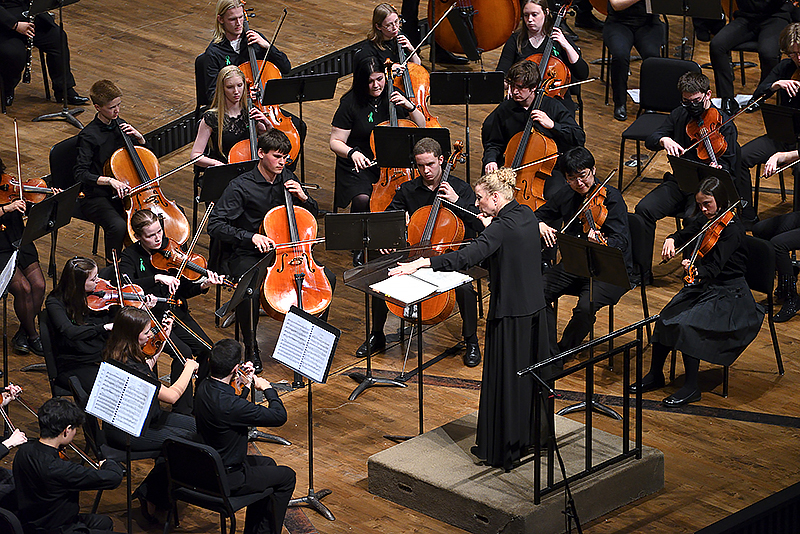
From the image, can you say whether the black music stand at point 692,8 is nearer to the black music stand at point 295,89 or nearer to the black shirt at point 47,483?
the black music stand at point 295,89

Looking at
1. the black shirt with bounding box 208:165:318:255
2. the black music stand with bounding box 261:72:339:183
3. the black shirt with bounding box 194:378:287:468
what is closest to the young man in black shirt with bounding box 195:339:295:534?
the black shirt with bounding box 194:378:287:468

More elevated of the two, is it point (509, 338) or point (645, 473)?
point (509, 338)

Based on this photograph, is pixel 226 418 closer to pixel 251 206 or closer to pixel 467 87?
pixel 251 206

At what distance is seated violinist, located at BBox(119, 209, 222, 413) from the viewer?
221 inches

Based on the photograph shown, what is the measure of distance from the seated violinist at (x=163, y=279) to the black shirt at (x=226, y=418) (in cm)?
102

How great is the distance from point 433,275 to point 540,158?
6.63 ft

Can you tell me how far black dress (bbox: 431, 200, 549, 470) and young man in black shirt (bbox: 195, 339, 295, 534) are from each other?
850 millimetres

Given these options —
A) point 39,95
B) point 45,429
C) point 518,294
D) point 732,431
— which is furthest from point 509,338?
point 39,95

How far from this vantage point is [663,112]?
8008mm

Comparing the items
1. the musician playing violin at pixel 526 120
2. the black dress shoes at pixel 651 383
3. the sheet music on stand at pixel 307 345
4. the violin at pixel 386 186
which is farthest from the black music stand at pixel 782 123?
the sheet music on stand at pixel 307 345

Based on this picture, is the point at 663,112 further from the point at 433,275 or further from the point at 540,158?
the point at 433,275

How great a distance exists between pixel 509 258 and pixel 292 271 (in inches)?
57.2

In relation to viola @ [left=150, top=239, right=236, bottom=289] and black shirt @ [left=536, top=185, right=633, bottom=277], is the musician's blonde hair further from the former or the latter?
viola @ [left=150, top=239, right=236, bottom=289]

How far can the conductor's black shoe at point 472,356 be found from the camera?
614 cm
